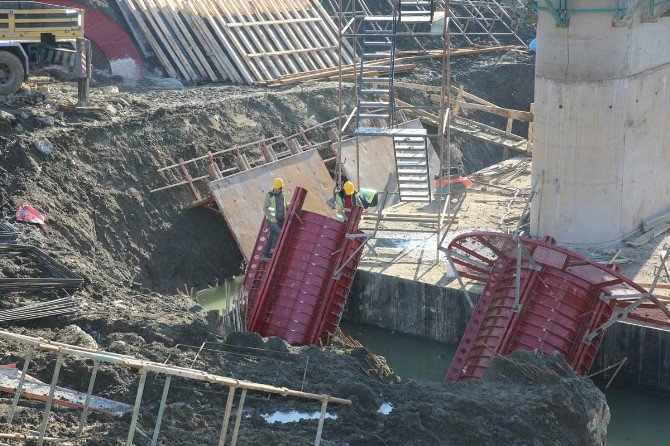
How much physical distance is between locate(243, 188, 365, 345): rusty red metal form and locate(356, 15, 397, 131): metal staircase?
2.98 m

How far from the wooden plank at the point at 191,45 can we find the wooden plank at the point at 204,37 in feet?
0.41

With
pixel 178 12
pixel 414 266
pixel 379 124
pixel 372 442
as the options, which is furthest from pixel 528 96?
pixel 372 442

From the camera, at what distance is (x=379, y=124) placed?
30.7 m

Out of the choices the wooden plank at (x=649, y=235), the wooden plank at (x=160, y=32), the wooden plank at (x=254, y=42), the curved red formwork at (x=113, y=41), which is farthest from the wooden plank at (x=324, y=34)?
the wooden plank at (x=649, y=235)

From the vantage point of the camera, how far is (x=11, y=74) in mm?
Result: 27516

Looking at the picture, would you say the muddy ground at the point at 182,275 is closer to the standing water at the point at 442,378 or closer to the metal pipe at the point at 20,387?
the metal pipe at the point at 20,387

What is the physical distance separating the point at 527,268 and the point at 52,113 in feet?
37.4

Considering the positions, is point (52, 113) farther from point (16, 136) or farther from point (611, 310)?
point (611, 310)

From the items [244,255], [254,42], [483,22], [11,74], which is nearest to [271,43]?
[254,42]

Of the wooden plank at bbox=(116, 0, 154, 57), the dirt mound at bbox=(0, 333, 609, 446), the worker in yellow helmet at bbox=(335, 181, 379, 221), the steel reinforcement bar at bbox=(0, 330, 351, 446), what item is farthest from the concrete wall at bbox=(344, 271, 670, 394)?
the wooden plank at bbox=(116, 0, 154, 57)

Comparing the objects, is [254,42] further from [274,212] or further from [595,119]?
[595,119]

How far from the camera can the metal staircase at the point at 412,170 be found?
87.6ft

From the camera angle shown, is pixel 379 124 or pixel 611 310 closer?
pixel 611 310

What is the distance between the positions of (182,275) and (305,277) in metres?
3.90
